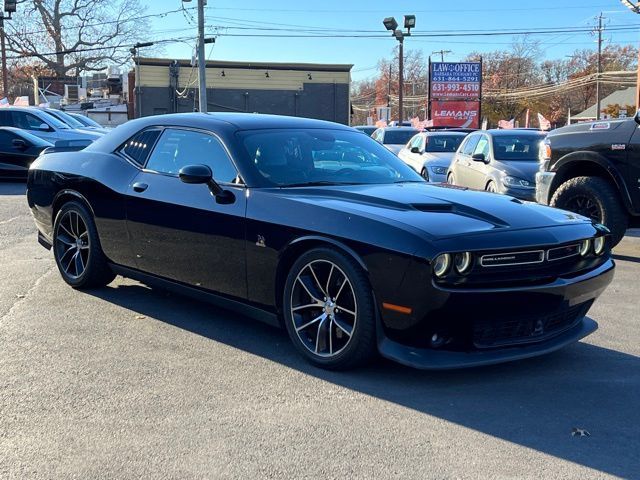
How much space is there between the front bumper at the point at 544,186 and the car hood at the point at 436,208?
3.76 m

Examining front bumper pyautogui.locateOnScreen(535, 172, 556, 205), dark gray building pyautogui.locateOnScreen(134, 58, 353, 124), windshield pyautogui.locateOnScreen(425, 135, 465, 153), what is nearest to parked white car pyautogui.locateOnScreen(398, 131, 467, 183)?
windshield pyautogui.locateOnScreen(425, 135, 465, 153)

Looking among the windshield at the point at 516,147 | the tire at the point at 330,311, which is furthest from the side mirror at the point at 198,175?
the windshield at the point at 516,147

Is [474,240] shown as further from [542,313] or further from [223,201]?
[223,201]

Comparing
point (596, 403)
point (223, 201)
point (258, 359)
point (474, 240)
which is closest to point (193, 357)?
point (258, 359)

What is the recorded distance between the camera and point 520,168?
10.3m

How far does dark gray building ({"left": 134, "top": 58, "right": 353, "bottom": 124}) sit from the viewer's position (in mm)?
40656

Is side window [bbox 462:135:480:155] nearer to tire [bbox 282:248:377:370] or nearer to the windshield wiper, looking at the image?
the windshield wiper

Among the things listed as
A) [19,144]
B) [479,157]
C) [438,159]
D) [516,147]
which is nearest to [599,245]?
[479,157]

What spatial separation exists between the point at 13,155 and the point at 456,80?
70.3ft

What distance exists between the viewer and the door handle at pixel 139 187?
520cm

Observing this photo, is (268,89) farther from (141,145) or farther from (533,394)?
(533,394)

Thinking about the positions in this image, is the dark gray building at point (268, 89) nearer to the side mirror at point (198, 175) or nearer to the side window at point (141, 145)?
the side window at point (141, 145)

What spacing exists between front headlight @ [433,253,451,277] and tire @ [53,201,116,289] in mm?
3245

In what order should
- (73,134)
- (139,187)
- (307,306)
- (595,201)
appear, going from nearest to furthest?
(307,306), (139,187), (595,201), (73,134)
